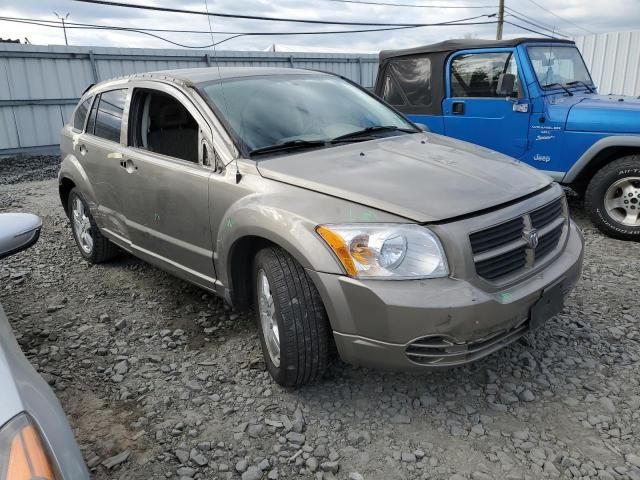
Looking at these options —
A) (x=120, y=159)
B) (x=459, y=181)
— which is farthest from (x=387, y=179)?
(x=120, y=159)

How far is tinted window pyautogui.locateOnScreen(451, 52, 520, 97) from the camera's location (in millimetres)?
5480

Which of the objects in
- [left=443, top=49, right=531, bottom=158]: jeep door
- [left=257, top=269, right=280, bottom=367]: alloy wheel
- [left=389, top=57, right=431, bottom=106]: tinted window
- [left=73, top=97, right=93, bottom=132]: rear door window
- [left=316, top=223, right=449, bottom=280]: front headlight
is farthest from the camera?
[left=389, top=57, right=431, bottom=106]: tinted window

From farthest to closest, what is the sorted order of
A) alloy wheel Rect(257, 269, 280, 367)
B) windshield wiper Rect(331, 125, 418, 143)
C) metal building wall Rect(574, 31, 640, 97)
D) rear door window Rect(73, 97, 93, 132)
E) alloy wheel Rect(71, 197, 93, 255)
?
metal building wall Rect(574, 31, 640, 97)
alloy wheel Rect(71, 197, 93, 255)
rear door window Rect(73, 97, 93, 132)
windshield wiper Rect(331, 125, 418, 143)
alloy wheel Rect(257, 269, 280, 367)

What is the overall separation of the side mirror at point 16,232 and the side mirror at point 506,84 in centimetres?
462

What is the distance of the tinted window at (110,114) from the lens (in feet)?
13.0

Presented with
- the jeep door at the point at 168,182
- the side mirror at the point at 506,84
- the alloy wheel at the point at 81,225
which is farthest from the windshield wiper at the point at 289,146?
the side mirror at the point at 506,84

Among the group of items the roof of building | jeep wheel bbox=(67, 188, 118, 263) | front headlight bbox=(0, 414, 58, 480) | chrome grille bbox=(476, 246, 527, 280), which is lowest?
jeep wheel bbox=(67, 188, 118, 263)

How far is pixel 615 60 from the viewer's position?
1114 cm

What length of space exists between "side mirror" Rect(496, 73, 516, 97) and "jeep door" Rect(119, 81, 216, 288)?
11.4ft

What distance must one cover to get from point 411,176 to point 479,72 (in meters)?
3.69

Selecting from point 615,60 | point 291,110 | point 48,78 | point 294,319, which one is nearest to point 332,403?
point 294,319

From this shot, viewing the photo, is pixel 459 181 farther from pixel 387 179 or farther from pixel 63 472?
pixel 63 472

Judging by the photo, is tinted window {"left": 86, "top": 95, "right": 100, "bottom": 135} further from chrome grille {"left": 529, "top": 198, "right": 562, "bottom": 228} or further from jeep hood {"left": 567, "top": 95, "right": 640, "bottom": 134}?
jeep hood {"left": 567, "top": 95, "right": 640, "bottom": 134}

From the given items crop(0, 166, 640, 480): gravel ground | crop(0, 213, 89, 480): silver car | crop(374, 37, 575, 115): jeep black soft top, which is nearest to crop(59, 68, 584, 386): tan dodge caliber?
crop(0, 166, 640, 480): gravel ground
